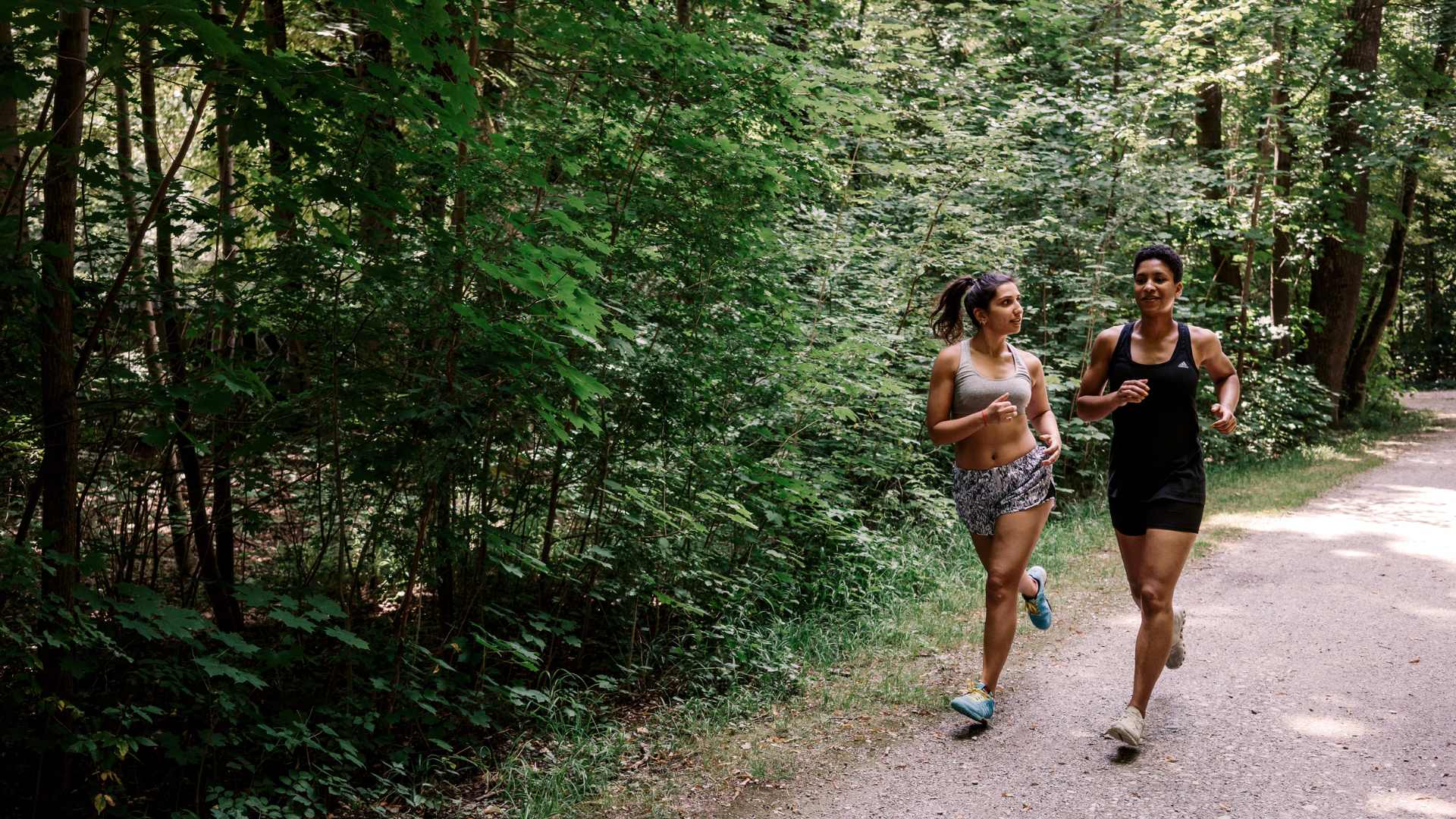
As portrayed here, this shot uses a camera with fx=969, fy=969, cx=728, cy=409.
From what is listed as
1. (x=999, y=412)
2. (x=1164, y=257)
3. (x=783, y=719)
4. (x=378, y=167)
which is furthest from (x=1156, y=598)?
(x=378, y=167)

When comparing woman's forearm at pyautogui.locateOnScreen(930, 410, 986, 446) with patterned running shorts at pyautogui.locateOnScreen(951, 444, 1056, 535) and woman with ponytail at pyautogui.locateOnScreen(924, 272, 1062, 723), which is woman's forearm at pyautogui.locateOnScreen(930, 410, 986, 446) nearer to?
woman with ponytail at pyautogui.locateOnScreen(924, 272, 1062, 723)

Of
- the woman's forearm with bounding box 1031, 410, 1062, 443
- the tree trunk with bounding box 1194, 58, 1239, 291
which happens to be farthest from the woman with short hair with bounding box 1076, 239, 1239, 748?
the tree trunk with bounding box 1194, 58, 1239, 291

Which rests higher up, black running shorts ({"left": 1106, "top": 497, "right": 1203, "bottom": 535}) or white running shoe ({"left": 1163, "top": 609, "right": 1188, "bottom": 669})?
black running shorts ({"left": 1106, "top": 497, "right": 1203, "bottom": 535})

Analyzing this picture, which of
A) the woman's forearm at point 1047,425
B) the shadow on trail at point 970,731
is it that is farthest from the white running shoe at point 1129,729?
the woman's forearm at point 1047,425

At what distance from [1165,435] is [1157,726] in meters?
1.47

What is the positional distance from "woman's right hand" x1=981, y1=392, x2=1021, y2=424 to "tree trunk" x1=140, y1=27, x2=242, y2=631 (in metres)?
3.67

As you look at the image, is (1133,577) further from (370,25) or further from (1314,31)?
(1314,31)

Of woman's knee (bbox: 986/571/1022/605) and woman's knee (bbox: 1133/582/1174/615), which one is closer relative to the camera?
woman's knee (bbox: 1133/582/1174/615)

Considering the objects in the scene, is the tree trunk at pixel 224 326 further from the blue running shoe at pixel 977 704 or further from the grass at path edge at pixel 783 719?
the blue running shoe at pixel 977 704

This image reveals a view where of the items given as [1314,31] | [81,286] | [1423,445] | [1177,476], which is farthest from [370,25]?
[1423,445]

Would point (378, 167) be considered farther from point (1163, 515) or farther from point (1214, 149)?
point (1214, 149)

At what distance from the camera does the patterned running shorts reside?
4.89 meters

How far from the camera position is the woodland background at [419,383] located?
4.14 metres

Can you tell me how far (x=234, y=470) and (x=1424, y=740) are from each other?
6026 millimetres
